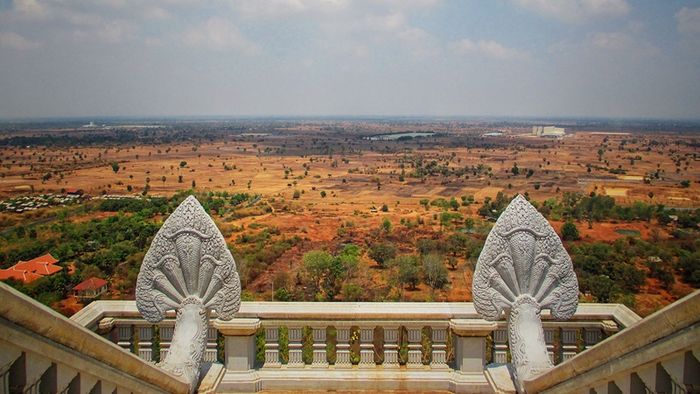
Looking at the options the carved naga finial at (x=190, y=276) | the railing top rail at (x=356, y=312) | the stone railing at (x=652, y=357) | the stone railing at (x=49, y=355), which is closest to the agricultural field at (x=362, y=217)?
the railing top rail at (x=356, y=312)

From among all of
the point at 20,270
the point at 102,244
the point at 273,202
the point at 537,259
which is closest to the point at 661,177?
the point at 273,202

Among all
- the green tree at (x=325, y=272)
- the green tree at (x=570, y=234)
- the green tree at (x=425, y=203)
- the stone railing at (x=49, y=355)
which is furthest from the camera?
the green tree at (x=425, y=203)

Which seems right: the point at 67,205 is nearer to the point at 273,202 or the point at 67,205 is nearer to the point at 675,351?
the point at 273,202

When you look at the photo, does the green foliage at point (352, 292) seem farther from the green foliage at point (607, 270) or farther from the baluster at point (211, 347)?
the baluster at point (211, 347)

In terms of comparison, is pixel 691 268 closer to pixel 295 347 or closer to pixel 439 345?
pixel 439 345

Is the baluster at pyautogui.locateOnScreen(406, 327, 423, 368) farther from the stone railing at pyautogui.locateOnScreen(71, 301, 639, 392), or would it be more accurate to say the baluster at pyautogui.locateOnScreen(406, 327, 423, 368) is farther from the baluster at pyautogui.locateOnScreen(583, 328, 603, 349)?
the baluster at pyautogui.locateOnScreen(583, 328, 603, 349)

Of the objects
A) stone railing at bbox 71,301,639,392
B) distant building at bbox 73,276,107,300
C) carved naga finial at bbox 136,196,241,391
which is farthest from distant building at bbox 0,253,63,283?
carved naga finial at bbox 136,196,241,391
